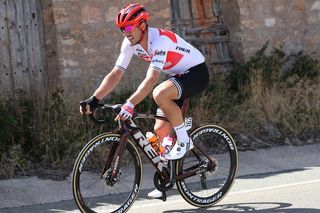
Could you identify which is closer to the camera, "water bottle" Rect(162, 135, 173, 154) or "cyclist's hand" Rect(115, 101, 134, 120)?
"cyclist's hand" Rect(115, 101, 134, 120)

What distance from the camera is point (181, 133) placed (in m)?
5.91

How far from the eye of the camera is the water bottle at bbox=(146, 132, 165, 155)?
598 cm

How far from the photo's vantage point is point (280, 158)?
8.84 m

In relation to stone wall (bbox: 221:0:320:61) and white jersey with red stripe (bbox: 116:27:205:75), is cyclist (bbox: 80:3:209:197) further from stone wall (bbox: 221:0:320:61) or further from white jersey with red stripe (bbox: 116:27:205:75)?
stone wall (bbox: 221:0:320:61)

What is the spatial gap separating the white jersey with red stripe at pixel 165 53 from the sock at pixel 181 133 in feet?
1.70

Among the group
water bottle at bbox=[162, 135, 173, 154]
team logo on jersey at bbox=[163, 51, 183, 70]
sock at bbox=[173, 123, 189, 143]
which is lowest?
water bottle at bbox=[162, 135, 173, 154]

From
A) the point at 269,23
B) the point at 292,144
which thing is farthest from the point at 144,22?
the point at 269,23

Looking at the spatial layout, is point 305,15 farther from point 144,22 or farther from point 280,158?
point 144,22

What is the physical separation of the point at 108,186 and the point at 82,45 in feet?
14.6

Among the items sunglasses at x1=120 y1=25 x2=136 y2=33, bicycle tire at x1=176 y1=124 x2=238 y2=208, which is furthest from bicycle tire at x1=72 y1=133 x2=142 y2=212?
sunglasses at x1=120 y1=25 x2=136 y2=33

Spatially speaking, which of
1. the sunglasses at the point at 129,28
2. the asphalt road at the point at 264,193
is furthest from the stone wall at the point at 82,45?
the sunglasses at the point at 129,28

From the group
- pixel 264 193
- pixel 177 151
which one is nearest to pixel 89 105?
pixel 177 151

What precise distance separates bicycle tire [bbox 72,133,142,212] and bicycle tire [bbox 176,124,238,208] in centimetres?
46

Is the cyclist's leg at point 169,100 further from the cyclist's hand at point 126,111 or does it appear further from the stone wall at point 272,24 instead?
the stone wall at point 272,24
